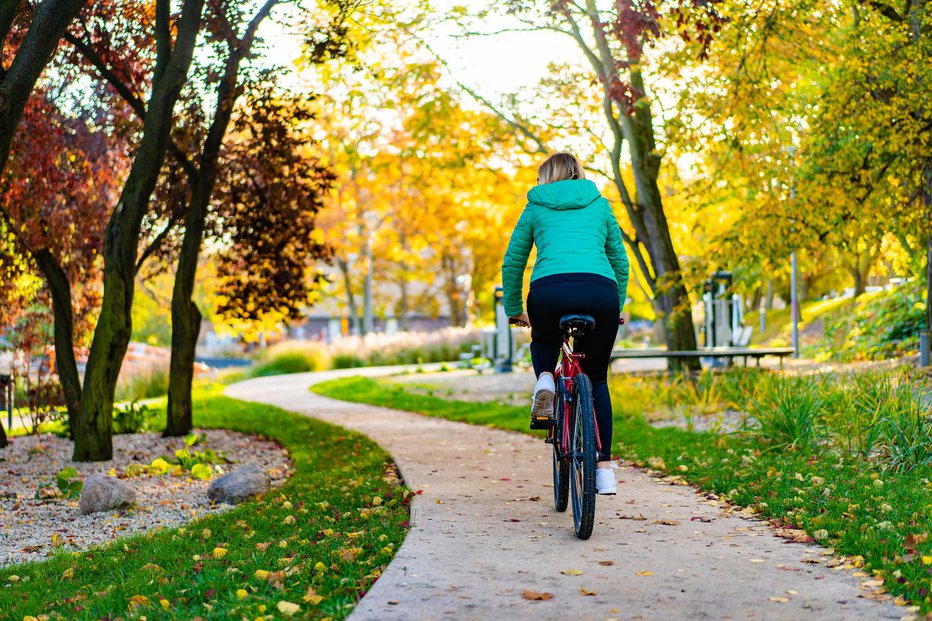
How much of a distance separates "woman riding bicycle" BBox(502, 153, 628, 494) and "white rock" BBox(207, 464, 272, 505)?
9.79 feet

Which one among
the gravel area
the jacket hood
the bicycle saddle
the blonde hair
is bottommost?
the gravel area

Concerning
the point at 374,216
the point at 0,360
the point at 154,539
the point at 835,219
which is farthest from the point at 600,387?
the point at 374,216

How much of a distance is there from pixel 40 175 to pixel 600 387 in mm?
7032

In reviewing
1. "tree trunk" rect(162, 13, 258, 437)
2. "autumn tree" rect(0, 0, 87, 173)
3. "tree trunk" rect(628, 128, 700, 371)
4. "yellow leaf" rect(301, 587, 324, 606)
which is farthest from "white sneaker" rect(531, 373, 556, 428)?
"tree trunk" rect(628, 128, 700, 371)

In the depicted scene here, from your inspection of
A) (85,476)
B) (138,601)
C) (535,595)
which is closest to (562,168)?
(535,595)

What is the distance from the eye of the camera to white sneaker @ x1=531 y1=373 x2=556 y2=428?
5.72 metres

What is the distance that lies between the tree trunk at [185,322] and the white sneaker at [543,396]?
6.54 m

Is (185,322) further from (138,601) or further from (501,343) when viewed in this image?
(501,343)

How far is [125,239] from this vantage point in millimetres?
9805

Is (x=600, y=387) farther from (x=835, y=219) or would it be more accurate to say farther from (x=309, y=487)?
(x=835, y=219)

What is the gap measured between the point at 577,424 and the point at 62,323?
709 centimetres

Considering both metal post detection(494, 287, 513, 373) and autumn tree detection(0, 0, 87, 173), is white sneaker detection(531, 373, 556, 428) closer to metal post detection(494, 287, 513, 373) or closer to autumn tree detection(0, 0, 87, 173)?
autumn tree detection(0, 0, 87, 173)

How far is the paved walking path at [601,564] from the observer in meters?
4.14

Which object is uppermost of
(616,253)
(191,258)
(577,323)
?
(191,258)
